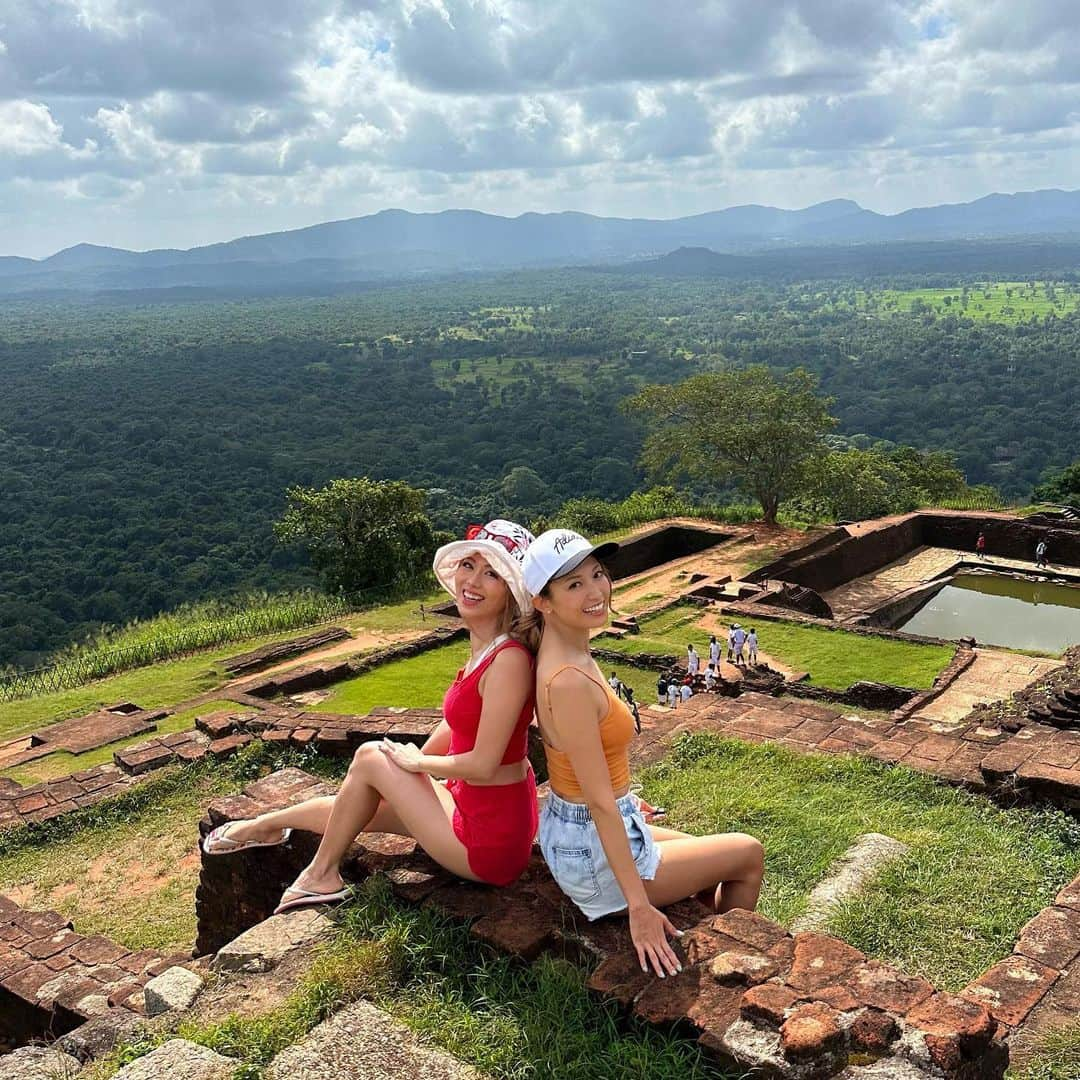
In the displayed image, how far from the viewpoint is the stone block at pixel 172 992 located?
11.4ft

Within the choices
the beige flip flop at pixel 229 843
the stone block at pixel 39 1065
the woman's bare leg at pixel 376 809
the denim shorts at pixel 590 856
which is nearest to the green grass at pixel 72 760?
the beige flip flop at pixel 229 843

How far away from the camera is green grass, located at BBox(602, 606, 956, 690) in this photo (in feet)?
44.0

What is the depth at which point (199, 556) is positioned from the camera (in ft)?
134

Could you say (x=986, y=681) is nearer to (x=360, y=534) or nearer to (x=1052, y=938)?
(x=1052, y=938)

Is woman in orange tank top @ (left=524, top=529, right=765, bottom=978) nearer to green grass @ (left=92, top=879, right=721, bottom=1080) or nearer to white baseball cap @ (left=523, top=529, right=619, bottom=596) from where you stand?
white baseball cap @ (left=523, top=529, right=619, bottom=596)

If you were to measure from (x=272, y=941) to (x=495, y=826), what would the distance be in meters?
0.93

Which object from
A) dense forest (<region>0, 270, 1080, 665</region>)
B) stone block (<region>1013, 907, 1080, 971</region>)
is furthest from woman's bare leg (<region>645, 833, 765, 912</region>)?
dense forest (<region>0, 270, 1080, 665</region>)

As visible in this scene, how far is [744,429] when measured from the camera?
23797mm

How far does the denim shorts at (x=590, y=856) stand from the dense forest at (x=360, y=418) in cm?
2830

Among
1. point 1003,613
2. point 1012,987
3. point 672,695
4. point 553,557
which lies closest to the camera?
point 553,557

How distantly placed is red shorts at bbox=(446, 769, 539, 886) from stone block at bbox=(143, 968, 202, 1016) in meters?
1.07

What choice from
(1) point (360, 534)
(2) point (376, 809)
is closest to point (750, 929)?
(2) point (376, 809)

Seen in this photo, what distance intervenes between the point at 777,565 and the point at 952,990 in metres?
16.4

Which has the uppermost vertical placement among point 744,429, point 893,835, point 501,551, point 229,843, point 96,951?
point 501,551
